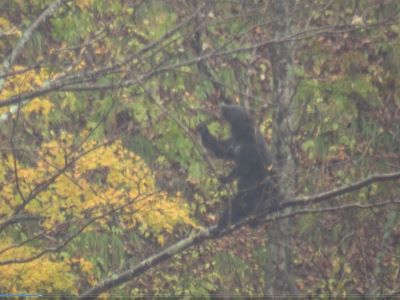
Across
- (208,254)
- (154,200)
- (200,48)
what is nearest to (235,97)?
(200,48)

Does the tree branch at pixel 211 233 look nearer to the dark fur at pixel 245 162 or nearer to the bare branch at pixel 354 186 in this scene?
the bare branch at pixel 354 186

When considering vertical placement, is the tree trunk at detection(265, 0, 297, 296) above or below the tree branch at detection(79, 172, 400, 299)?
above

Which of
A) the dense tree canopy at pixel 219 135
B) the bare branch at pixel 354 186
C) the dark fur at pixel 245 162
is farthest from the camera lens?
the dense tree canopy at pixel 219 135

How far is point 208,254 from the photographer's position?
18078 mm

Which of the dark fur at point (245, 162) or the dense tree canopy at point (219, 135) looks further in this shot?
the dense tree canopy at point (219, 135)

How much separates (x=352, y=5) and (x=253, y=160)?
772 centimetres

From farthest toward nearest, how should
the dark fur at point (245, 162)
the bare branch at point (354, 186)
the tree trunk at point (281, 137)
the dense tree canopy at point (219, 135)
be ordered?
the dense tree canopy at point (219, 135), the tree trunk at point (281, 137), the dark fur at point (245, 162), the bare branch at point (354, 186)

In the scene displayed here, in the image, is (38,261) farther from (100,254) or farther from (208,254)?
(208,254)

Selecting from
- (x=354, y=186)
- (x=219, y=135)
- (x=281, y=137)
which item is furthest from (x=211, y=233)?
(x=219, y=135)

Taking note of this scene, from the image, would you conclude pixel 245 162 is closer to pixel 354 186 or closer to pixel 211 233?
pixel 211 233

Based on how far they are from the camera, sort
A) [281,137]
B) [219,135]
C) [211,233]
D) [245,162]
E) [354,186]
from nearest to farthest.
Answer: [354,186] → [211,233] → [245,162] → [281,137] → [219,135]

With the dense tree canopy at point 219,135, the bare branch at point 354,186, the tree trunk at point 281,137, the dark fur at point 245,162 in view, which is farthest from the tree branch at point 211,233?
the tree trunk at point 281,137

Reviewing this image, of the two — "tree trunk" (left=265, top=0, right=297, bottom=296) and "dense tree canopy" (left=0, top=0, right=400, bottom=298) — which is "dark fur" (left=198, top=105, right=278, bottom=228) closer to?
"dense tree canopy" (left=0, top=0, right=400, bottom=298)

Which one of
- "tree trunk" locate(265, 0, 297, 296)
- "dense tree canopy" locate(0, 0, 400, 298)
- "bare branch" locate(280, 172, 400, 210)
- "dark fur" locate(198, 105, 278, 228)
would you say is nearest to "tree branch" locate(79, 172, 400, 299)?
"bare branch" locate(280, 172, 400, 210)
